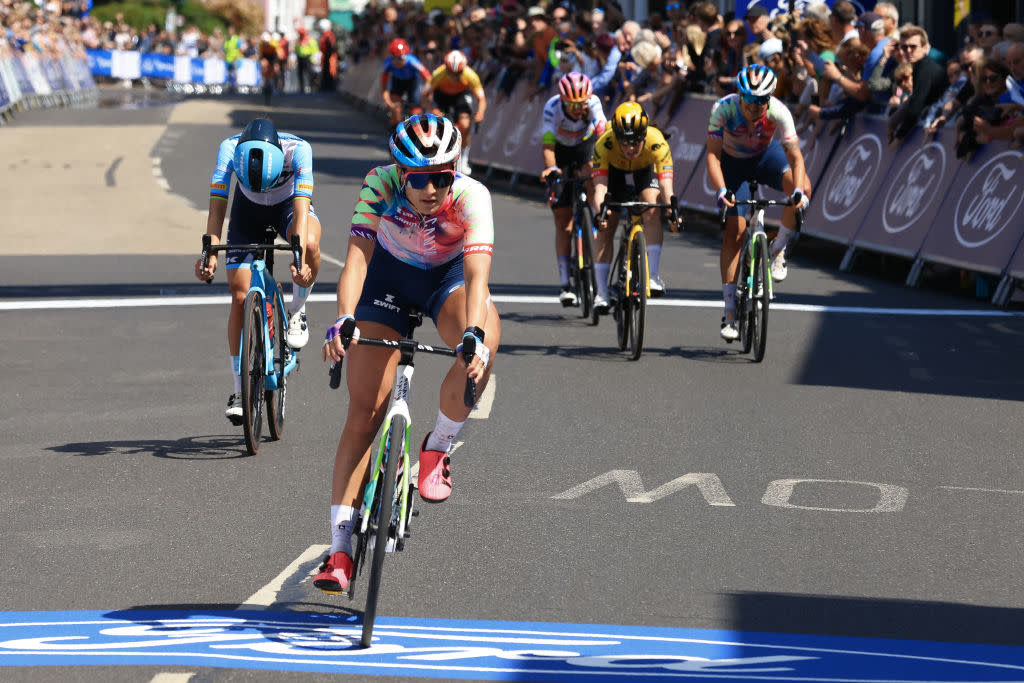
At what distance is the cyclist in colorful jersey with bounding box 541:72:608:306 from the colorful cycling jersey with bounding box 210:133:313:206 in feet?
14.0

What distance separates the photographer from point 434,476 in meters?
6.60

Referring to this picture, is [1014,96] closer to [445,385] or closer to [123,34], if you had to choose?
[445,385]

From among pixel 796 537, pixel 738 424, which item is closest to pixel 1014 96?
pixel 738 424

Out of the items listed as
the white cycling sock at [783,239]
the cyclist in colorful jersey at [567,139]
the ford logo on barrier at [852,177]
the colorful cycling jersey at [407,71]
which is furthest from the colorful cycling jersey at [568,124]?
the colorful cycling jersey at [407,71]

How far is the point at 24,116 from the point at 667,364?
31538mm

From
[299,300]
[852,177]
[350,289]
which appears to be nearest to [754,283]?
[299,300]

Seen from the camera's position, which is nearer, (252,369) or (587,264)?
(252,369)

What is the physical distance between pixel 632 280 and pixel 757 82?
68.1 inches

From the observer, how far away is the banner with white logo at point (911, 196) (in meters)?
16.5

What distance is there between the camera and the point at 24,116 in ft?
133

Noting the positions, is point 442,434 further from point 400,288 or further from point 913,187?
point 913,187

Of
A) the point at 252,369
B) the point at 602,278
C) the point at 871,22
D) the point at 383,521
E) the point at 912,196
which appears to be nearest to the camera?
the point at 383,521

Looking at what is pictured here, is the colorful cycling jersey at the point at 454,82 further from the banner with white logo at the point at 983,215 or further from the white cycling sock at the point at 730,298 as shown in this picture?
the white cycling sock at the point at 730,298

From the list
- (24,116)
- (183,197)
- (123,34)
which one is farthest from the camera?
(123,34)
